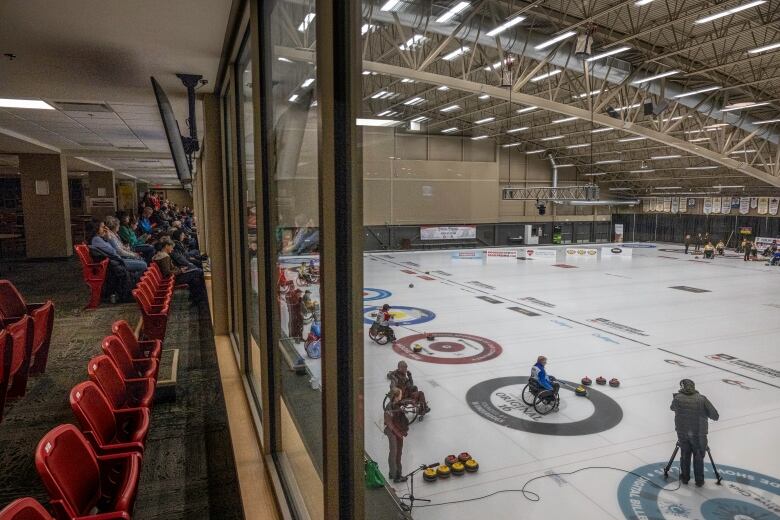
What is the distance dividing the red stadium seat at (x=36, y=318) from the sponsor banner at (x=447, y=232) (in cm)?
2291

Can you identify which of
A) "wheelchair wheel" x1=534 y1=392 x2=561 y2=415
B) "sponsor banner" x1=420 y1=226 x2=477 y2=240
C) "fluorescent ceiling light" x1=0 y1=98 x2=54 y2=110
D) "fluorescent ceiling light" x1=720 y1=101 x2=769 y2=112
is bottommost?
"wheelchair wheel" x1=534 y1=392 x2=561 y2=415

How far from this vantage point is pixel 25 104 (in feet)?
21.0

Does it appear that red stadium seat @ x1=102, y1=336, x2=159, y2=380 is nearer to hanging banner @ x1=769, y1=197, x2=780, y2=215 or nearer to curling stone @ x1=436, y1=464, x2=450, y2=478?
curling stone @ x1=436, y1=464, x2=450, y2=478

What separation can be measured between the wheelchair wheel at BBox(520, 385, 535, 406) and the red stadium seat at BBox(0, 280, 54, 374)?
4.96m

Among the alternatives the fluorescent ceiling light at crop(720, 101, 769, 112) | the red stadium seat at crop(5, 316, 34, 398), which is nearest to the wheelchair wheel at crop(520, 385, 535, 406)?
the red stadium seat at crop(5, 316, 34, 398)

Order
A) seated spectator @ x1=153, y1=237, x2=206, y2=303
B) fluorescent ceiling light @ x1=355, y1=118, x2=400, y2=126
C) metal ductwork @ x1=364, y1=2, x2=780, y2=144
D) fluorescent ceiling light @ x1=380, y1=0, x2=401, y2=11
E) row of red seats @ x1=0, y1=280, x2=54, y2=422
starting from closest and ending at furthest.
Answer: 1. fluorescent ceiling light @ x1=355, y1=118, x2=400, y2=126
2. row of red seats @ x1=0, y1=280, x2=54, y2=422
3. seated spectator @ x1=153, y1=237, x2=206, y2=303
4. fluorescent ceiling light @ x1=380, y1=0, x2=401, y2=11
5. metal ductwork @ x1=364, y1=2, x2=780, y2=144

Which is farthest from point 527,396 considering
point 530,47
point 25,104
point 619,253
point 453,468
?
point 619,253

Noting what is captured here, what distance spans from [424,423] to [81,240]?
612 inches

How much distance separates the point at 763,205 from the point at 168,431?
32267mm

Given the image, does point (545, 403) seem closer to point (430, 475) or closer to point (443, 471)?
point (443, 471)

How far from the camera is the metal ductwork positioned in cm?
1105

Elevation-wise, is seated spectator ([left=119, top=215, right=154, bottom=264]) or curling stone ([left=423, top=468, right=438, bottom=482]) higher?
seated spectator ([left=119, top=215, right=154, bottom=264])

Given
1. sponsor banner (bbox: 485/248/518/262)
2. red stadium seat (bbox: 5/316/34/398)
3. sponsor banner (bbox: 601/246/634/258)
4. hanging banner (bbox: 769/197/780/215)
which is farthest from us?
hanging banner (bbox: 769/197/780/215)

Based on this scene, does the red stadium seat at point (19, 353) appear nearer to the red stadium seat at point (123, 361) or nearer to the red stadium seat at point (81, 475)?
the red stadium seat at point (123, 361)
